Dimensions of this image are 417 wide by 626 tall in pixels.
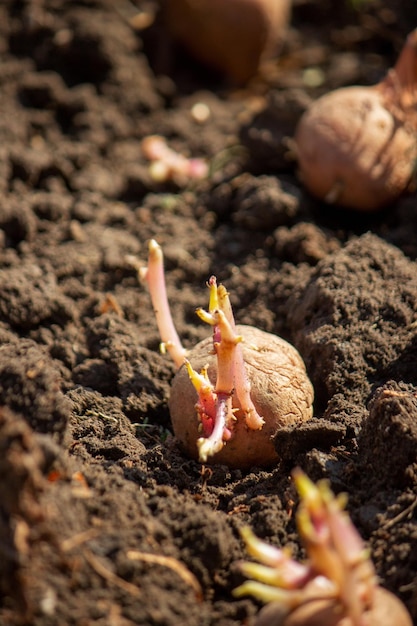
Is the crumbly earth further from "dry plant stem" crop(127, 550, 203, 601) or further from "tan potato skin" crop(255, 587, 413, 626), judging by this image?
"tan potato skin" crop(255, 587, 413, 626)

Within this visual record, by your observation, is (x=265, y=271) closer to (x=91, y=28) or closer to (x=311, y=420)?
(x=311, y=420)

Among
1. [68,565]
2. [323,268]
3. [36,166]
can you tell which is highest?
[323,268]

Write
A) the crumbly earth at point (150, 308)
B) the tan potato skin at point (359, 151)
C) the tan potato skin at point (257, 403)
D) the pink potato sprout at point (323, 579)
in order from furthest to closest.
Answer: the tan potato skin at point (359, 151), the tan potato skin at point (257, 403), the crumbly earth at point (150, 308), the pink potato sprout at point (323, 579)

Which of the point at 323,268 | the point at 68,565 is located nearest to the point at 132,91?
the point at 323,268

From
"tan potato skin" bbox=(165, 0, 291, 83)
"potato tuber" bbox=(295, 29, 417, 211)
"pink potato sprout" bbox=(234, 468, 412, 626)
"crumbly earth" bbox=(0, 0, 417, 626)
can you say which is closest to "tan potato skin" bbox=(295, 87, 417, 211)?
"potato tuber" bbox=(295, 29, 417, 211)

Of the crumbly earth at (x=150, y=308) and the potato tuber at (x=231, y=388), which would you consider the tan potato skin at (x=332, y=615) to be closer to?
the crumbly earth at (x=150, y=308)

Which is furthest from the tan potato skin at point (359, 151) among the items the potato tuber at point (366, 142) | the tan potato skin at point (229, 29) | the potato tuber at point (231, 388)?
the tan potato skin at point (229, 29)

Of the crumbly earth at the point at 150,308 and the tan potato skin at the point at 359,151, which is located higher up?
the tan potato skin at the point at 359,151
